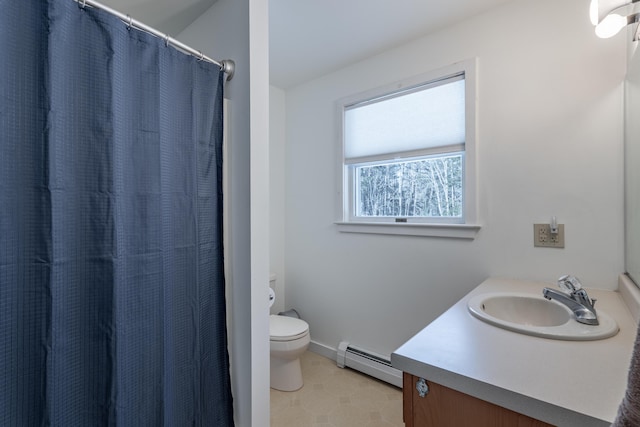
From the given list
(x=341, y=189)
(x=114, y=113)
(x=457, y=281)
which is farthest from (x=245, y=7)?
(x=457, y=281)

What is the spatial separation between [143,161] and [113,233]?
0.27m

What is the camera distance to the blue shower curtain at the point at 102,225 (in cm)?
79

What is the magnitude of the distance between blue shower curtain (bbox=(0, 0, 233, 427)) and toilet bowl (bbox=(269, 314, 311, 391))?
2.19 feet

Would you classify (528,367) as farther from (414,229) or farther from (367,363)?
(367,363)

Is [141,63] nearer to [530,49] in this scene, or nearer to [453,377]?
[453,377]

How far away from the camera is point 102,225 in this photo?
93 cm

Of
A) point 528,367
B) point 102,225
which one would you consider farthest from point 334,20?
point 528,367

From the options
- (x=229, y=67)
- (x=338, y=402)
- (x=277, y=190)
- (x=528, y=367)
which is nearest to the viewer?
(x=528, y=367)

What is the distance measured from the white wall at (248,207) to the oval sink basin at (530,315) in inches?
35.8

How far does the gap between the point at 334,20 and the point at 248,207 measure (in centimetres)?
126

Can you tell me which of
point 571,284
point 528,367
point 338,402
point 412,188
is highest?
point 412,188

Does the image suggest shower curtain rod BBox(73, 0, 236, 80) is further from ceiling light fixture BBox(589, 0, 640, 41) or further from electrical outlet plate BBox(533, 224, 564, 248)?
electrical outlet plate BBox(533, 224, 564, 248)

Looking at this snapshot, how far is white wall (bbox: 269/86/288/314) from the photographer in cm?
266

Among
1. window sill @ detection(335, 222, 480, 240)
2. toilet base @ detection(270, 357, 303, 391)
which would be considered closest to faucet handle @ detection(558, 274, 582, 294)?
window sill @ detection(335, 222, 480, 240)
